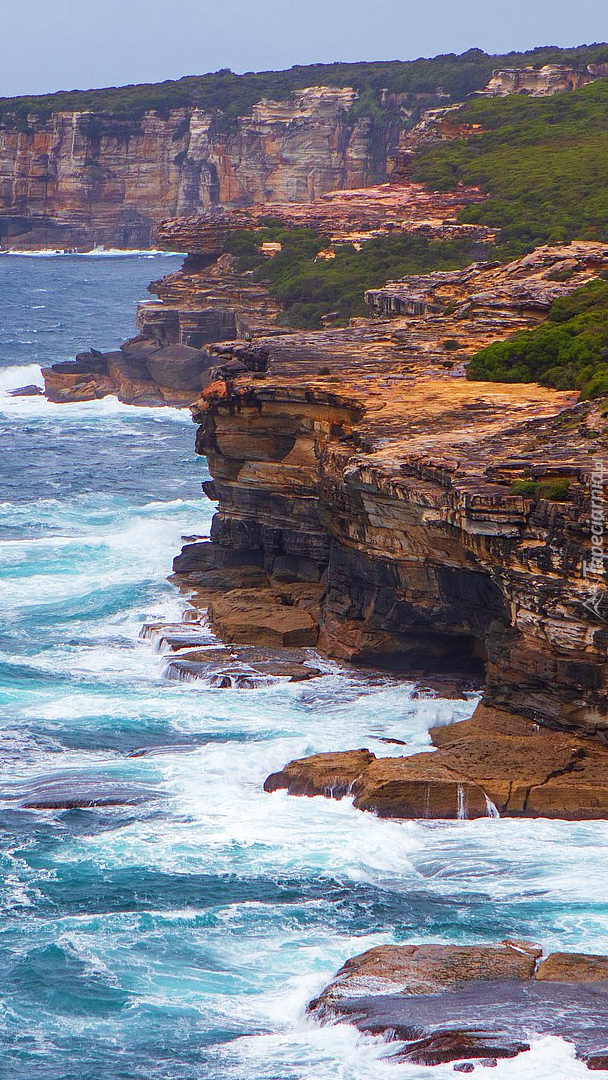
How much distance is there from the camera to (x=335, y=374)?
45.5m

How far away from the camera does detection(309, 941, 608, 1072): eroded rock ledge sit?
2084 cm

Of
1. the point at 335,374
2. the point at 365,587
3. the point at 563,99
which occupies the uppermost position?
the point at 563,99

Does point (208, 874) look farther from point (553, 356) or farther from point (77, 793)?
point (553, 356)

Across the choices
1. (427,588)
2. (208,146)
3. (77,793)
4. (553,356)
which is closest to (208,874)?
(77,793)

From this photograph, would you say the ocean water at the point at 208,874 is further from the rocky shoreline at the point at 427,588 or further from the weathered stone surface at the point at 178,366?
the weathered stone surface at the point at 178,366

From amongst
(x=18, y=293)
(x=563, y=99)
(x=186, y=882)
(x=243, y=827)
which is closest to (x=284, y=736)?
(x=243, y=827)

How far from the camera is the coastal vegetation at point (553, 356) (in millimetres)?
45125

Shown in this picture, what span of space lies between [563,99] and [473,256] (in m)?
50.9

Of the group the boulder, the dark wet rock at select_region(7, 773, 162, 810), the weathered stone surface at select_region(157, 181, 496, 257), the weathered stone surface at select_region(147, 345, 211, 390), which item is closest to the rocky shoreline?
the dark wet rock at select_region(7, 773, 162, 810)

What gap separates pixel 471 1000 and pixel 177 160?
189m

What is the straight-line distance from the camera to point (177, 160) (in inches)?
7849

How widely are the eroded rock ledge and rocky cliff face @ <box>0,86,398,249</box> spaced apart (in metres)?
173

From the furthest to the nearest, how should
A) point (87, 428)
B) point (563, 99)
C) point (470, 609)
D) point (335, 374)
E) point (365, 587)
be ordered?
point (563, 99)
point (87, 428)
point (335, 374)
point (365, 587)
point (470, 609)

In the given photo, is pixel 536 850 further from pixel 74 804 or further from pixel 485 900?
pixel 74 804
